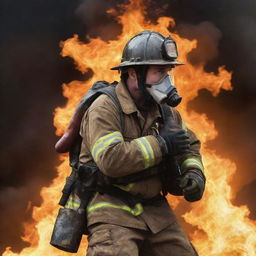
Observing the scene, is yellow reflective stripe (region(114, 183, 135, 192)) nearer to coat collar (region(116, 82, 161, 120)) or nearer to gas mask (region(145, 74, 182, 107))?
coat collar (region(116, 82, 161, 120))

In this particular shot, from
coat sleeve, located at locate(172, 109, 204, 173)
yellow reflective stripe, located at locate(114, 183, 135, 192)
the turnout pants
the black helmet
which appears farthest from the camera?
coat sleeve, located at locate(172, 109, 204, 173)

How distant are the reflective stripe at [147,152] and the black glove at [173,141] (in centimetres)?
11

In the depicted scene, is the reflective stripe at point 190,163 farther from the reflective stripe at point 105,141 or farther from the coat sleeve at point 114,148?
the reflective stripe at point 105,141

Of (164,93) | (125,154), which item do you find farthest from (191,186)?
(164,93)

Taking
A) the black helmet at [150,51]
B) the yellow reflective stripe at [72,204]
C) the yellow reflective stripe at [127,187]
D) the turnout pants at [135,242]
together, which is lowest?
the turnout pants at [135,242]

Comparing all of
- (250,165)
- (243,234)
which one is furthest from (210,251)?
(250,165)

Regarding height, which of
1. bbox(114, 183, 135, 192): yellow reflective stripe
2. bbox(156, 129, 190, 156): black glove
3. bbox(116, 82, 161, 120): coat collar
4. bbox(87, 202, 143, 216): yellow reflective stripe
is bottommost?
bbox(87, 202, 143, 216): yellow reflective stripe

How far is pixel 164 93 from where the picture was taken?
4.47 m

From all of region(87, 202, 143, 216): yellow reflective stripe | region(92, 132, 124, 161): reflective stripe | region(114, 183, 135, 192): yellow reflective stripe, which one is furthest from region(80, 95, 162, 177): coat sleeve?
region(87, 202, 143, 216): yellow reflective stripe

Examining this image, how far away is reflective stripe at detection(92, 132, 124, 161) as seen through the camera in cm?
423

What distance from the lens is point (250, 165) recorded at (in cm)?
968

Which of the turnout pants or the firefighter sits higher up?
A: the firefighter

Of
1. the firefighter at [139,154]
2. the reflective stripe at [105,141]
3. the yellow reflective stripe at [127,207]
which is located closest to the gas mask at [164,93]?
the firefighter at [139,154]

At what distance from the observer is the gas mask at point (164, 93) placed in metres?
4.46
